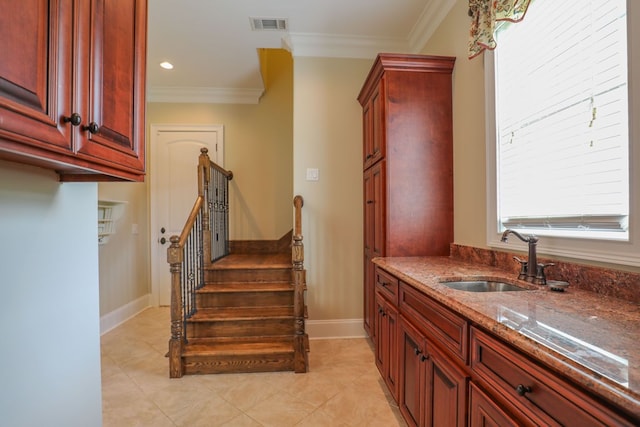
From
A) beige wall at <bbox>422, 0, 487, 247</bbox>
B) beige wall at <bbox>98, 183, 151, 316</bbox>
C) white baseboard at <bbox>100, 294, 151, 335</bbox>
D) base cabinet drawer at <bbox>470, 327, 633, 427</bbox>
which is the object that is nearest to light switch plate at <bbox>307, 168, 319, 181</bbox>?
beige wall at <bbox>422, 0, 487, 247</bbox>

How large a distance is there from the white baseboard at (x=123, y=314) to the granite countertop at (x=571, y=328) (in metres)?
3.37

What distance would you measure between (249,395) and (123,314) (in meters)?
2.29

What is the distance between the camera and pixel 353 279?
9.93 feet

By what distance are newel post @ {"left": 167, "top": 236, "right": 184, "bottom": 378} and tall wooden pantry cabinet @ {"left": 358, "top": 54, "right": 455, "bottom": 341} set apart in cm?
157

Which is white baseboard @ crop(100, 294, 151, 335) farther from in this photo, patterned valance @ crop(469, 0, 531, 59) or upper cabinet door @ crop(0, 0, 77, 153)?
patterned valance @ crop(469, 0, 531, 59)

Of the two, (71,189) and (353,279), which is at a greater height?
(71,189)

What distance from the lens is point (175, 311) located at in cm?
224

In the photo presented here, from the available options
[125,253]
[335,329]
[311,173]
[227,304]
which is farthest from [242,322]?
[125,253]

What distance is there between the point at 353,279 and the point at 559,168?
6.70 ft

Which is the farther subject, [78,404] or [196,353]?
[196,353]

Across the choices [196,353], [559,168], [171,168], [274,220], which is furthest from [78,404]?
[171,168]

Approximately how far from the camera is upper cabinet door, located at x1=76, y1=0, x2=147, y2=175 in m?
0.73

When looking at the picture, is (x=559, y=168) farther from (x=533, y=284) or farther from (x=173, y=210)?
(x=173, y=210)

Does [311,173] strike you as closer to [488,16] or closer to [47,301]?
[488,16]
